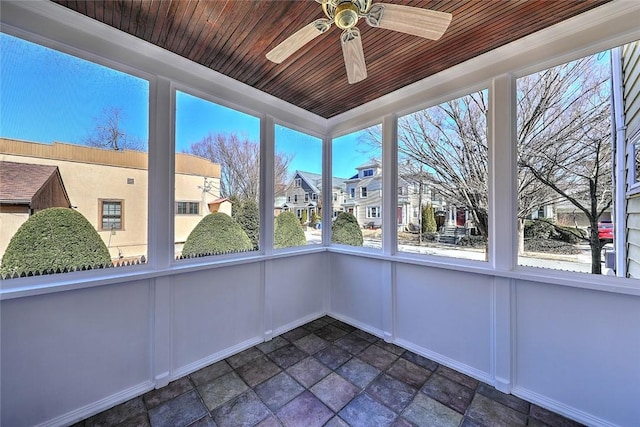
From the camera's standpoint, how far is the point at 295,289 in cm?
307

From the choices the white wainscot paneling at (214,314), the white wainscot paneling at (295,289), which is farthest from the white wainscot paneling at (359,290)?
the white wainscot paneling at (214,314)

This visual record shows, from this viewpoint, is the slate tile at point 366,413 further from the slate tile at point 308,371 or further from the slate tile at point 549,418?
the slate tile at point 549,418

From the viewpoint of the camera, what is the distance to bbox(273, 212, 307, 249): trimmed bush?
296 centimetres

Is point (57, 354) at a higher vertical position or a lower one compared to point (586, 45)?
lower

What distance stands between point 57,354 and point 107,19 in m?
2.28

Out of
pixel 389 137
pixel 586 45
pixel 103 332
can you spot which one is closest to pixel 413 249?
pixel 389 137

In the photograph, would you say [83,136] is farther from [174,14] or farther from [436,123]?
[436,123]

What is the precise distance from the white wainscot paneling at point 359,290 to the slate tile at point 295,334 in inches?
21.6

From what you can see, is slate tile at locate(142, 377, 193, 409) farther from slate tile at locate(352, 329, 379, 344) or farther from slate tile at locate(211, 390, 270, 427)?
slate tile at locate(352, 329, 379, 344)

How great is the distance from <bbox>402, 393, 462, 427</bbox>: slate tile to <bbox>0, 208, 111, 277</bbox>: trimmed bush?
2.46 m

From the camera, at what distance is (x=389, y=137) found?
9.04ft

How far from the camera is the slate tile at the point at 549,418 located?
5.42 ft

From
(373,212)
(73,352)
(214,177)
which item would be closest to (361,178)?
(373,212)

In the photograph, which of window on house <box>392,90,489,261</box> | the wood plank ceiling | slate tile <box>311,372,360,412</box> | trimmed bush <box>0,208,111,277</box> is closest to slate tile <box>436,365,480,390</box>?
slate tile <box>311,372,360,412</box>
